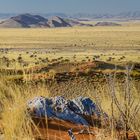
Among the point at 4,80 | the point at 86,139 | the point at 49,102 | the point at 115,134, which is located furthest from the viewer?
the point at 4,80

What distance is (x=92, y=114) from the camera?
30.6ft

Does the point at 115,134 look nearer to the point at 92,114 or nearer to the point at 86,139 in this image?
the point at 86,139

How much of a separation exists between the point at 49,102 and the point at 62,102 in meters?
0.25

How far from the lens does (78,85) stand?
16953mm

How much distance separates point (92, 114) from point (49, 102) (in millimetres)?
773

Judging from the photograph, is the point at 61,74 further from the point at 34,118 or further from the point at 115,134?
the point at 115,134

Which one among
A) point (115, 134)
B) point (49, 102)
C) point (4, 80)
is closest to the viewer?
point (115, 134)

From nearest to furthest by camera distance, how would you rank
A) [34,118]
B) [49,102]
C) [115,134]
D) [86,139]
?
[115,134] → [86,139] → [34,118] → [49,102]

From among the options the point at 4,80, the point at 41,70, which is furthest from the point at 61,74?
the point at 4,80

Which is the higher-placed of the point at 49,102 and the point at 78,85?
the point at 49,102

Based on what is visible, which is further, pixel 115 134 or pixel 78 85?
pixel 78 85

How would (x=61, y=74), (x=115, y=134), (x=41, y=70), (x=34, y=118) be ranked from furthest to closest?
(x=41, y=70) < (x=61, y=74) < (x=34, y=118) < (x=115, y=134)

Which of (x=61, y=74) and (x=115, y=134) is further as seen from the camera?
(x=61, y=74)

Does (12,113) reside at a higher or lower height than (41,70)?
higher
